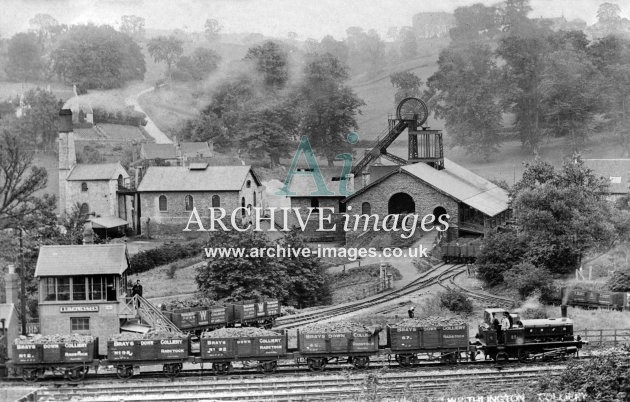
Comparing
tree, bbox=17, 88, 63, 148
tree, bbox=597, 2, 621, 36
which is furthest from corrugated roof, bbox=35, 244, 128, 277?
tree, bbox=597, 2, 621, 36

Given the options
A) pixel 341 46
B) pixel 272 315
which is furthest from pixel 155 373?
pixel 341 46

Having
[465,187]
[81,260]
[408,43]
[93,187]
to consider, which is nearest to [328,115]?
[408,43]

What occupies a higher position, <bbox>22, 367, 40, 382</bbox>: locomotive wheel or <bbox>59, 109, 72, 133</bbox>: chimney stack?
<bbox>59, 109, 72, 133</bbox>: chimney stack

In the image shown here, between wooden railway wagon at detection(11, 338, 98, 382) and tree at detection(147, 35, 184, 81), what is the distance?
55.1 m

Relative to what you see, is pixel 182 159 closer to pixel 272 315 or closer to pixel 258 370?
pixel 272 315

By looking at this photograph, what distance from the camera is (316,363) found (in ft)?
106

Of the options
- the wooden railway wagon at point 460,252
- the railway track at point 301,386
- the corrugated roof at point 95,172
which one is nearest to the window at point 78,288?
the railway track at point 301,386

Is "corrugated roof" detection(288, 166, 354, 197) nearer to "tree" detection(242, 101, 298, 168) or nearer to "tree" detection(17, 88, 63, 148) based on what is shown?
"tree" detection(242, 101, 298, 168)

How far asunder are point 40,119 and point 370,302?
4091 centimetres

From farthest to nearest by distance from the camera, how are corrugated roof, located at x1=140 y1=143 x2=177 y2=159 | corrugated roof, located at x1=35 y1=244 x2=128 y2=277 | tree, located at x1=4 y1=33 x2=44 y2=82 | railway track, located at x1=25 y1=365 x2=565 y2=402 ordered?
tree, located at x1=4 y1=33 x2=44 y2=82, corrugated roof, located at x1=140 y1=143 x2=177 y2=159, corrugated roof, located at x1=35 y1=244 x2=128 y2=277, railway track, located at x1=25 y1=365 x2=565 y2=402

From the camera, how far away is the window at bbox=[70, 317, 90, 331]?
36.2 metres

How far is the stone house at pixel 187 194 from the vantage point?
5641 cm

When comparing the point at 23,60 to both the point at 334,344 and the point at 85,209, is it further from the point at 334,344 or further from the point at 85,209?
the point at 334,344

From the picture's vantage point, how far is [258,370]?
32094mm
